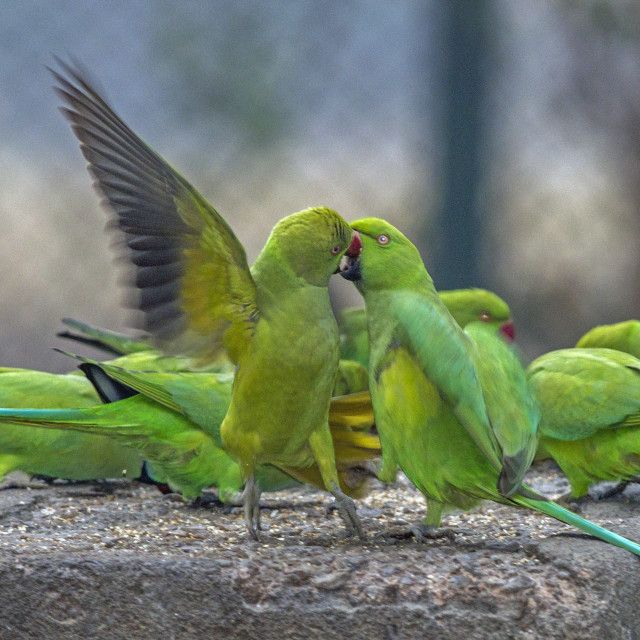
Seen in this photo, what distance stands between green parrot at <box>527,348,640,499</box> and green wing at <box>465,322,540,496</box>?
0.66 metres

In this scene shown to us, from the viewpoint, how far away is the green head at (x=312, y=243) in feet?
7.63

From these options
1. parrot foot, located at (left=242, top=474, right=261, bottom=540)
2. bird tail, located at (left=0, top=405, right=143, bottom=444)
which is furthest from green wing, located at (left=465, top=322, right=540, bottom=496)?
bird tail, located at (left=0, top=405, right=143, bottom=444)

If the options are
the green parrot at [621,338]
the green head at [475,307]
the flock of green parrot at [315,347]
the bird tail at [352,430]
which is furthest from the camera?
the green parrot at [621,338]

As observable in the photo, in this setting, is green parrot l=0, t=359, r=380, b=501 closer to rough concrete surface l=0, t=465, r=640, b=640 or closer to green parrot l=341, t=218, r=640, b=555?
green parrot l=341, t=218, r=640, b=555

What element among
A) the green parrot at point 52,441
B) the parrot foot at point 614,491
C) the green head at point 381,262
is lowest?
the parrot foot at point 614,491

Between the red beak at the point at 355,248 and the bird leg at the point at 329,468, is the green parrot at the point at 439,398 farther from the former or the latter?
the bird leg at the point at 329,468

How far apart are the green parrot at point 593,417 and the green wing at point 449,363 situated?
0.88 m

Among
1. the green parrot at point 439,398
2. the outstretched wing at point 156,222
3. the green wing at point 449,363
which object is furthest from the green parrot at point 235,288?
the green wing at point 449,363

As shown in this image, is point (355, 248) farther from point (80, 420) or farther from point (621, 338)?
point (621, 338)

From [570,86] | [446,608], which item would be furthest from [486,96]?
[446,608]

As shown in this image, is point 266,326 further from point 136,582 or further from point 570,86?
point 570,86

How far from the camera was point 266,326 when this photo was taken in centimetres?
236

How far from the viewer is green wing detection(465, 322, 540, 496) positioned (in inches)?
81.9

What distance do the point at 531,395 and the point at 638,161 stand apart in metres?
3.18
